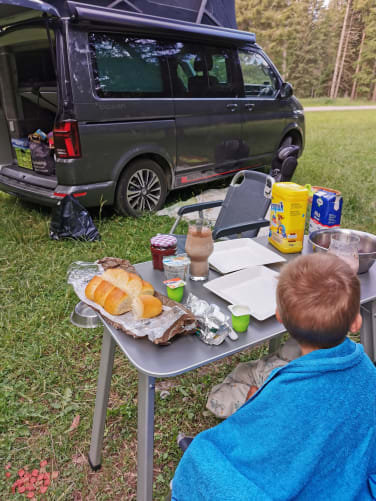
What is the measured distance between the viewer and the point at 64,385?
2.47m

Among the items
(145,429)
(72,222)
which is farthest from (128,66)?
(145,429)

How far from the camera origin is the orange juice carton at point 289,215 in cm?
192

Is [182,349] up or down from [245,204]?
up

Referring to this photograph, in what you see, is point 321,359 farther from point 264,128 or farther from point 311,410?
point 264,128

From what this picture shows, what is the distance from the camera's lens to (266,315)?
147 centimetres

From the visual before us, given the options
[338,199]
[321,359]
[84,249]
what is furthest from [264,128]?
[321,359]

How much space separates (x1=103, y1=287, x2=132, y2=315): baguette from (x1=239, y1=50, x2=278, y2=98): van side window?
497 cm

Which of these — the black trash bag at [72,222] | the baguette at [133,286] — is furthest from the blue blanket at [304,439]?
the black trash bag at [72,222]

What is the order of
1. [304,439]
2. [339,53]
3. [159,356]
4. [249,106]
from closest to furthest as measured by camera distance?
[304,439], [159,356], [249,106], [339,53]

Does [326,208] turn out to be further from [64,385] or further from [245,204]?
[64,385]

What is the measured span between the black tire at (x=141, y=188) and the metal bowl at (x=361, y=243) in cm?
292

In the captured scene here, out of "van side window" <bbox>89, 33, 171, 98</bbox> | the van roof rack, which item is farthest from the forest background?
"van side window" <bbox>89, 33, 171, 98</bbox>

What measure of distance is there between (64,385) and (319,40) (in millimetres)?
45811

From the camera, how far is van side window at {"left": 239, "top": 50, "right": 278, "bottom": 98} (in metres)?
5.60
